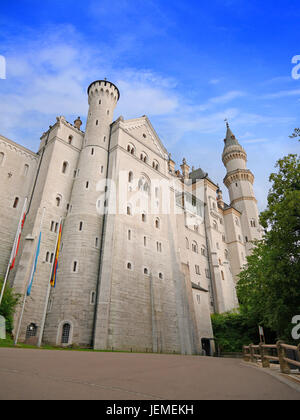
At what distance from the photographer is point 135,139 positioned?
1581 inches

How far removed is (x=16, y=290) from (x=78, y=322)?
20.4 feet

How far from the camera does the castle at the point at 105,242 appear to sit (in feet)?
83.8

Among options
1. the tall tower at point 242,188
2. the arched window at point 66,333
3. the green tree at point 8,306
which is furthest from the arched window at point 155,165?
the tall tower at point 242,188

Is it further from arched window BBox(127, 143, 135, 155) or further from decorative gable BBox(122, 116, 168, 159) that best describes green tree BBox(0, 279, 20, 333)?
decorative gable BBox(122, 116, 168, 159)

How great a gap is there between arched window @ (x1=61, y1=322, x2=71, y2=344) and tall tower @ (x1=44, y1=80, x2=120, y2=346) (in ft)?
0.44

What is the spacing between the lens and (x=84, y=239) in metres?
29.1

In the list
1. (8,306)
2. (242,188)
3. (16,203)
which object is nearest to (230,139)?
(242,188)

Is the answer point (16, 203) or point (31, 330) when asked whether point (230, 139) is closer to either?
point (16, 203)

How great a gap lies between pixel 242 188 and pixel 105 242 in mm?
43884

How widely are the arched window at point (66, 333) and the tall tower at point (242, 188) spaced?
145 ft

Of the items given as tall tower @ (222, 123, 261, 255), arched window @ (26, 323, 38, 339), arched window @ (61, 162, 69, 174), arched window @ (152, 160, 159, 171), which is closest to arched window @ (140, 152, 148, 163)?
arched window @ (152, 160, 159, 171)
